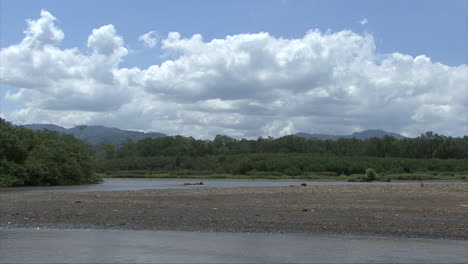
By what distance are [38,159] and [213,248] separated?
42423 mm

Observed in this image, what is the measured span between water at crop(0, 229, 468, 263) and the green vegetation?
3385cm

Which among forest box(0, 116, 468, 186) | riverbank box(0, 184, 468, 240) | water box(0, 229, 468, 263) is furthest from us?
forest box(0, 116, 468, 186)

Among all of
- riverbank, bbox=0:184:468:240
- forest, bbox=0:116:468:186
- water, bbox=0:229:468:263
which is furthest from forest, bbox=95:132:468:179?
water, bbox=0:229:468:263

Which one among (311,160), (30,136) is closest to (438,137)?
(311,160)

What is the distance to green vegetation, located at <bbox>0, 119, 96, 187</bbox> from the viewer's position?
48531 millimetres

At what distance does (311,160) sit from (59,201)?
94.9 meters

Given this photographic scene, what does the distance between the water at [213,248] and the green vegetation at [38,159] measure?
3385cm

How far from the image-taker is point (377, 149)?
489 feet

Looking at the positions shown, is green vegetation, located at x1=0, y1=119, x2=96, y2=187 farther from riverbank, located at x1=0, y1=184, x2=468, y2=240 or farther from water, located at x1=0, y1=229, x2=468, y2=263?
water, located at x1=0, y1=229, x2=468, y2=263

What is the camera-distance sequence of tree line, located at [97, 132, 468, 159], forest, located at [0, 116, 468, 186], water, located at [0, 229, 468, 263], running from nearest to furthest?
water, located at [0, 229, 468, 263]
forest, located at [0, 116, 468, 186]
tree line, located at [97, 132, 468, 159]

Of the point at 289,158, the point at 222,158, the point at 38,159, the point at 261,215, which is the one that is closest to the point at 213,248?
the point at 261,215

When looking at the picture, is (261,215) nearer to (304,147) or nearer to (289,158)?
(289,158)

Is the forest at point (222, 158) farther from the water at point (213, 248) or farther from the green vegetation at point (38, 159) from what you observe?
the water at point (213, 248)

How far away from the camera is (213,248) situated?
553 inches
